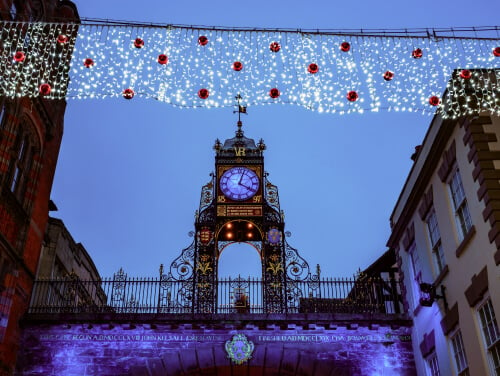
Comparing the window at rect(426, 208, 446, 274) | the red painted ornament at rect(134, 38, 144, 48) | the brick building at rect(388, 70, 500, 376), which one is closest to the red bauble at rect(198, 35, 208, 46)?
the red painted ornament at rect(134, 38, 144, 48)

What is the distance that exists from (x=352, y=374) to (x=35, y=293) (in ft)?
32.1

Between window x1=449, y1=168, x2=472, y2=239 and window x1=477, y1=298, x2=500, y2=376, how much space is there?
1.85 meters

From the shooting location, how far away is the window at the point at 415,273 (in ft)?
53.4

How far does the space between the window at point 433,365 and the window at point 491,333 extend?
3.29m

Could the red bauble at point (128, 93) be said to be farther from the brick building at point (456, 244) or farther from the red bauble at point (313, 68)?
the brick building at point (456, 244)

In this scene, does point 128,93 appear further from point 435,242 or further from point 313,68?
point 435,242

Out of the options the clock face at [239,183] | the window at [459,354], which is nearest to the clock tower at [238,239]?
the clock face at [239,183]

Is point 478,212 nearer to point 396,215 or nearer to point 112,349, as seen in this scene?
point 396,215

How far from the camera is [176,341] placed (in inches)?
653

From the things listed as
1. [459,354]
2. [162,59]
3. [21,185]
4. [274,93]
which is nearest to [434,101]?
[274,93]

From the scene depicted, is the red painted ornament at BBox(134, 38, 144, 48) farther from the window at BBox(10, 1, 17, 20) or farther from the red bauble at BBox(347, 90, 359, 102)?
the window at BBox(10, 1, 17, 20)

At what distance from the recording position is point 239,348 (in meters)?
16.5


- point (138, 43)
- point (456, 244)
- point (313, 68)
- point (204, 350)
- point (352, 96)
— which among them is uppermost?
point (138, 43)

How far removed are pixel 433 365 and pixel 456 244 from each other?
3.86m
